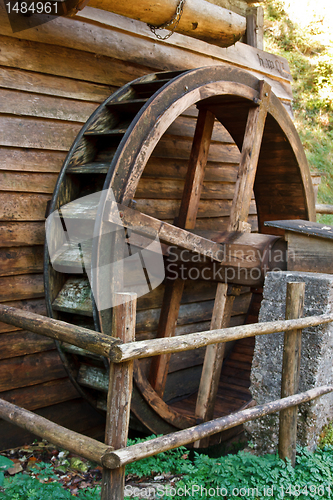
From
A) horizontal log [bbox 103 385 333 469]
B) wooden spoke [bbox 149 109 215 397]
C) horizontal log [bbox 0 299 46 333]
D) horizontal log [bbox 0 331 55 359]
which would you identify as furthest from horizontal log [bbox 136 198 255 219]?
horizontal log [bbox 103 385 333 469]

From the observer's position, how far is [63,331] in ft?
6.55

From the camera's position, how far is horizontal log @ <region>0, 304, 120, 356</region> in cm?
177

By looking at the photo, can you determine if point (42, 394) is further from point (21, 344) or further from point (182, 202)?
point (182, 202)

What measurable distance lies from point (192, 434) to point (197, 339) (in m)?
0.42

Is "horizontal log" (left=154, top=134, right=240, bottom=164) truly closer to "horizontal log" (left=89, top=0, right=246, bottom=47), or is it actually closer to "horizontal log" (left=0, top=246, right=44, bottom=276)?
"horizontal log" (left=89, top=0, right=246, bottom=47)

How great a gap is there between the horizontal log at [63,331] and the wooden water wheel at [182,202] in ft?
1.95

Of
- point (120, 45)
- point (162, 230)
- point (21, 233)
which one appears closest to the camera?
point (162, 230)

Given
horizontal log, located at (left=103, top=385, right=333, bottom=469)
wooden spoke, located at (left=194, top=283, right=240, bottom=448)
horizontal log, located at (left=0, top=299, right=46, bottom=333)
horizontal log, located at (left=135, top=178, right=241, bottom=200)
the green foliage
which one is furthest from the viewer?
horizontal log, located at (left=135, top=178, right=241, bottom=200)

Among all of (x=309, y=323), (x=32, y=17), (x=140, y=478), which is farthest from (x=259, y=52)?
(x=140, y=478)

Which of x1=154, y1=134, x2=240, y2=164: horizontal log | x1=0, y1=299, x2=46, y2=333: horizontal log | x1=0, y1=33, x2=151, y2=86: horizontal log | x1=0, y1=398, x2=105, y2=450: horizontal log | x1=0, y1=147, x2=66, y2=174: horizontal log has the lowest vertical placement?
x1=0, y1=398, x2=105, y2=450: horizontal log

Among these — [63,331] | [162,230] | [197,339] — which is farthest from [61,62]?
[197,339]

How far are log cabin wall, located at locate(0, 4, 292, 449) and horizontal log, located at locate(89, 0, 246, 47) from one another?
46 cm

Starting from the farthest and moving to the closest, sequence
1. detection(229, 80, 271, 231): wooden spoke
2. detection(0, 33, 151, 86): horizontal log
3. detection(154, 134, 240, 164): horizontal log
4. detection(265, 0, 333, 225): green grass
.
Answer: detection(265, 0, 333, 225): green grass
detection(154, 134, 240, 164): horizontal log
detection(229, 80, 271, 231): wooden spoke
detection(0, 33, 151, 86): horizontal log

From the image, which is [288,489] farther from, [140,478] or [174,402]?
[174,402]
